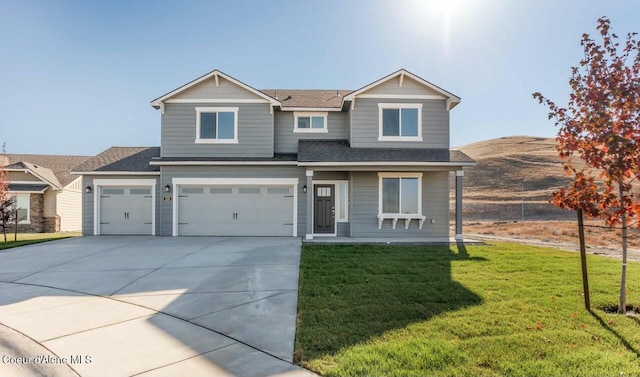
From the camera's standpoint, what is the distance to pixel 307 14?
1218cm

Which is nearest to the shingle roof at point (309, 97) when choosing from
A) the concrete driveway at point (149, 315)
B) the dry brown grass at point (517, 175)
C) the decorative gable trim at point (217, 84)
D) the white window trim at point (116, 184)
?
the decorative gable trim at point (217, 84)

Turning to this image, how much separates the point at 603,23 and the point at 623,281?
3.83m

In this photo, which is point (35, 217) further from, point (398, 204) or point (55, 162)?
point (398, 204)

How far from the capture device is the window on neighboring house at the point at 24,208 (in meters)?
20.6

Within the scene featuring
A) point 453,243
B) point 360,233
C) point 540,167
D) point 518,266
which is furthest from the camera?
point 540,167

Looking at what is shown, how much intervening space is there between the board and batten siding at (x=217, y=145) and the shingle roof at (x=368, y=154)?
1656 mm

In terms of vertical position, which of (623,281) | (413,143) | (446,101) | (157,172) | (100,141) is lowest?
(623,281)

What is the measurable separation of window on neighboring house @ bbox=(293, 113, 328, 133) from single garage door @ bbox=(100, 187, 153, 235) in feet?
22.6

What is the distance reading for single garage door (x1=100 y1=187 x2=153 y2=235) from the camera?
14.3 metres

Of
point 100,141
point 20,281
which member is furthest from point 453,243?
point 100,141

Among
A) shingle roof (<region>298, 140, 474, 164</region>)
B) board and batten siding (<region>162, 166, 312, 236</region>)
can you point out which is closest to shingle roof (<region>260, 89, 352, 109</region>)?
shingle roof (<region>298, 140, 474, 164</region>)

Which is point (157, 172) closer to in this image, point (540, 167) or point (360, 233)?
point (360, 233)

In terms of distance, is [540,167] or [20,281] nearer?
[20,281]

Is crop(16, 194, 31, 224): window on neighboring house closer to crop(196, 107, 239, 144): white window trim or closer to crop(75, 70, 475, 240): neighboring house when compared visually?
crop(75, 70, 475, 240): neighboring house
